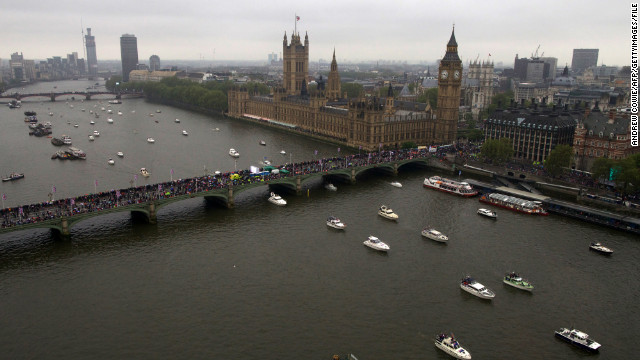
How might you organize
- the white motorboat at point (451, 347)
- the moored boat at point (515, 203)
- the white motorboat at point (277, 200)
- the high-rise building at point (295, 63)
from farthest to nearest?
1. the high-rise building at point (295, 63)
2. the white motorboat at point (277, 200)
3. the moored boat at point (515, 203)
4. the white motorboat at point (451, 347)

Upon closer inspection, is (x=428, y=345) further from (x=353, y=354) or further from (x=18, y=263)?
(x=18, y=263)

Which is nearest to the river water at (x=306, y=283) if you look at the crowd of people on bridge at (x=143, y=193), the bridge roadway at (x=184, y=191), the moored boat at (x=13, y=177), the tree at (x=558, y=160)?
the bridge roadway at (x=184, y=191)

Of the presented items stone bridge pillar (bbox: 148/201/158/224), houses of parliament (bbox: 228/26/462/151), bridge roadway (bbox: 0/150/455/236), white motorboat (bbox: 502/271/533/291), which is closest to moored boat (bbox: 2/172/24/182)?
bridge roadway (bbox: 0/150/455/236)

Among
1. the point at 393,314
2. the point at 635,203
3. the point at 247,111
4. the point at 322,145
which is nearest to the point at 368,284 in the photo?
the point at 393,314

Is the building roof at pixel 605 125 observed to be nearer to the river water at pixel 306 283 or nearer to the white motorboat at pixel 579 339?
the river water at pixel 306 283

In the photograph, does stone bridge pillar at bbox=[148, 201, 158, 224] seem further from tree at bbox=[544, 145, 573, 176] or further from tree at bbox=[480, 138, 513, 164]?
tree at bbox=[544, 145, 573, 176]
